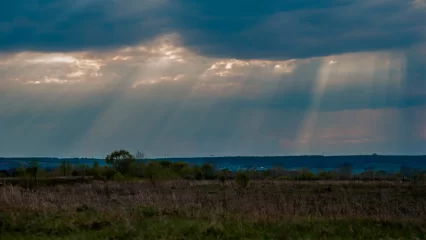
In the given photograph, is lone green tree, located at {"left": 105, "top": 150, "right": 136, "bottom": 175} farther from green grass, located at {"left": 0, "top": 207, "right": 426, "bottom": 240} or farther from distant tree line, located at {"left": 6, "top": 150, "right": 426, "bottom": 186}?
green grass, located at {"left": 0, "top": 207, "right": 426, "bottom": 240}

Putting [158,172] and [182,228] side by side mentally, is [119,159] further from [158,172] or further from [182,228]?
[182,228]

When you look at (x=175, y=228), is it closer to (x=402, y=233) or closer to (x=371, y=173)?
(x=402, y=233)

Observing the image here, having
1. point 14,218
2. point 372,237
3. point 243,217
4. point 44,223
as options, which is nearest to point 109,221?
point 44,223

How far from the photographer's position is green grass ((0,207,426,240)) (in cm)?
1616

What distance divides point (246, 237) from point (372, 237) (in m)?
3.84

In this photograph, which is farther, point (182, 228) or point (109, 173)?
point (109, 173)

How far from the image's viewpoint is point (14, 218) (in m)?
18.4

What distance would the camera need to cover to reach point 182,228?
16.7 metres

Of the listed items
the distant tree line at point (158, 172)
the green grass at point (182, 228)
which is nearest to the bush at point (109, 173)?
the distant tree line at point (158, 172)

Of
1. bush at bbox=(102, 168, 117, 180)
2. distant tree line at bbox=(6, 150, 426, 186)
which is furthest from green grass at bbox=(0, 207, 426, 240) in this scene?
bush at bbox=(102, 168, 117, 180)

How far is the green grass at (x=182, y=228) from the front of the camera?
1616 cm

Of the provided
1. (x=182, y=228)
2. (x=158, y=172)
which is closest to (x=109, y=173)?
(x=158, y=172)

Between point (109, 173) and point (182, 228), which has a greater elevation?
point (109, 173)

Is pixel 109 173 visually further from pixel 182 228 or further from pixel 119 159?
pixel 182 228
